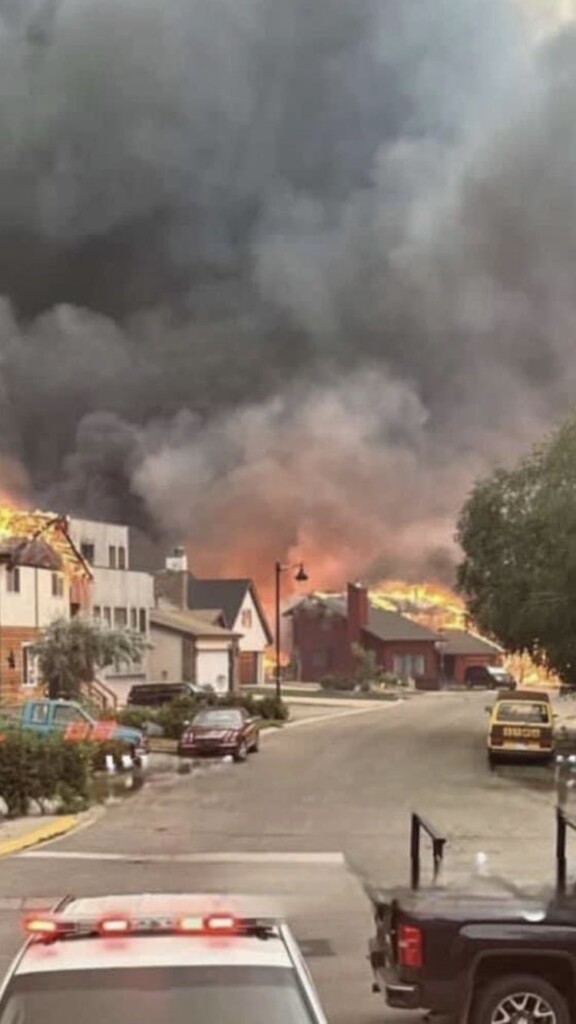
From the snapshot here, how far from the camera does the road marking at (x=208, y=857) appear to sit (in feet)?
61.6

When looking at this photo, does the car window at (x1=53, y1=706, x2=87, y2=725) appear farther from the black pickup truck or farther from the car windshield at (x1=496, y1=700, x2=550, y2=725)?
the black pickup truck

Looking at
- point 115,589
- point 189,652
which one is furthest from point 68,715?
point 189,652

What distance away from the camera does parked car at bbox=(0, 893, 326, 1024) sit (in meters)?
4.75

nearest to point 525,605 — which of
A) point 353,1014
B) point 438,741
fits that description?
point 438,741

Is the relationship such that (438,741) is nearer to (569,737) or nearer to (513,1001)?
(569,737)

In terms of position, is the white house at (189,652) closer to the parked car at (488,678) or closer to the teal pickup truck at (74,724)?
the parked car at (488,678)

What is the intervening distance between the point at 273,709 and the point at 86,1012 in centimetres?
5291

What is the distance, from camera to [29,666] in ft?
172

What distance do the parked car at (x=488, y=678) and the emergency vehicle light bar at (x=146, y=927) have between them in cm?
9762

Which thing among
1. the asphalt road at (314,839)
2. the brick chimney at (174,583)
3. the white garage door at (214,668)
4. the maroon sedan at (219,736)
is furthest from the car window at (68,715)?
the brick chimney at (174,583)

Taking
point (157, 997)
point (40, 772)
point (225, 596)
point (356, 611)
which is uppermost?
point (225, 596)

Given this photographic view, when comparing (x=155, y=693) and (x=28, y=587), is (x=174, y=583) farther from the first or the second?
(x=28, y=587)

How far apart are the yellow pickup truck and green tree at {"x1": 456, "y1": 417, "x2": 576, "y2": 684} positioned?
4.17 meters

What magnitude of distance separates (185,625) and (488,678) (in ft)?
146
